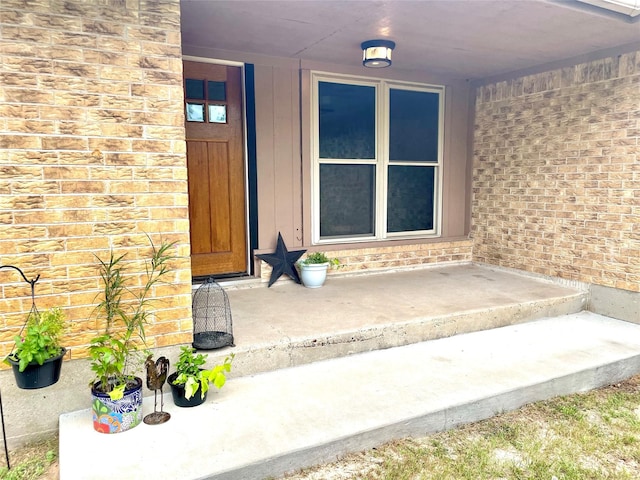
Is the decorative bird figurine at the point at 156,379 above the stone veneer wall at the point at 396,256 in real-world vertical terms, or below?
below

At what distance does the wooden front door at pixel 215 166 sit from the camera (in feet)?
14.0

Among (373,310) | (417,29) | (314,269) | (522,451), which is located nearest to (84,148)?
(373,310)

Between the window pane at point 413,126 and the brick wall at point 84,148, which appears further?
the window pane at point 413,126

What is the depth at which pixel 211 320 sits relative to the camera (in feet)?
11.4

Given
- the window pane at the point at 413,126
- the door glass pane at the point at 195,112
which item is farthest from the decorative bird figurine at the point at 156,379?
the window pane at the point at 413,126

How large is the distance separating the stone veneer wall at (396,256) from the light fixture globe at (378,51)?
1.93 meters

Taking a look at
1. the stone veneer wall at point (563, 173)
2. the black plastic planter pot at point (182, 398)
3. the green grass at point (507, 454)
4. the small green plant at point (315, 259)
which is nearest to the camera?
the green grass at point (507, 454)

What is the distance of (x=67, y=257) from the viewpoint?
7.91ft

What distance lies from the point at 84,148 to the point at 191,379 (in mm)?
1333

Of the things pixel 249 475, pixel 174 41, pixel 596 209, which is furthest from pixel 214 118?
pixel 596 209

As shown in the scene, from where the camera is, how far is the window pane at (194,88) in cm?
420

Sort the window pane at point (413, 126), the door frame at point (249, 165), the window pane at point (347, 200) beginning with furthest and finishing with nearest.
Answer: the window pane at point (413, 126) → the window pane at point (347, 200) → the door frame at point (249, 165)

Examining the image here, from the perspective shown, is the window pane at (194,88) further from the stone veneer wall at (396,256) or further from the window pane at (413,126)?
the window pane at (413,126)

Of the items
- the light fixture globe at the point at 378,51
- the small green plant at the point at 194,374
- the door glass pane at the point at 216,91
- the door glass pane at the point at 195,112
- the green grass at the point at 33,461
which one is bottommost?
the green grass at the point at 33,461
